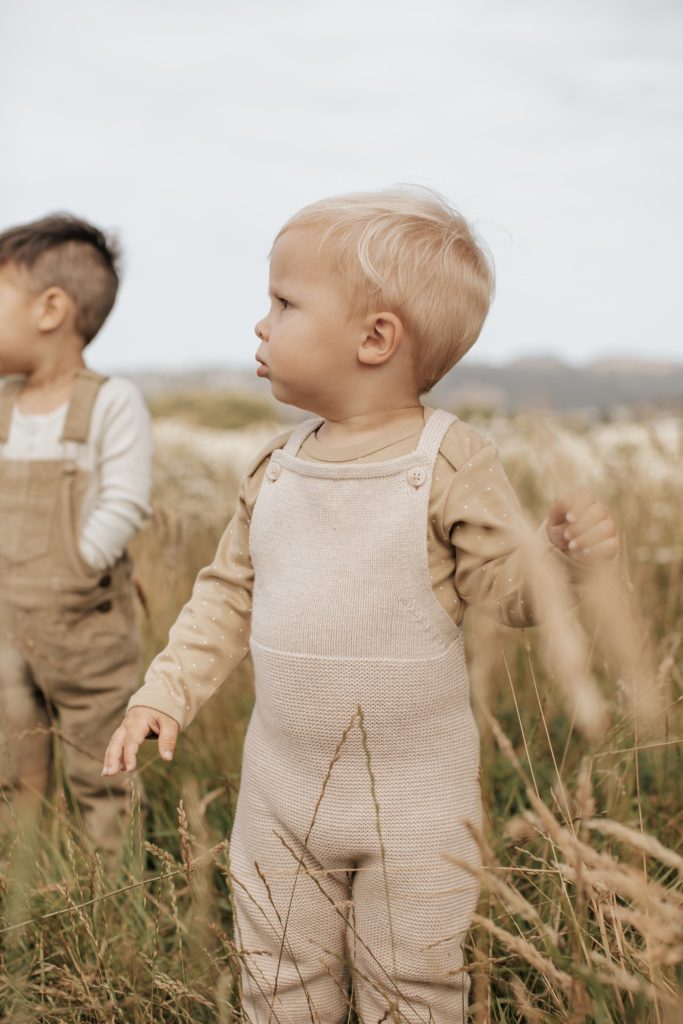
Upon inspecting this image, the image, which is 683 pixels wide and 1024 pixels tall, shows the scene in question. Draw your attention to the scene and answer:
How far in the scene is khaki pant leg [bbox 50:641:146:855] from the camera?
9.04 feet

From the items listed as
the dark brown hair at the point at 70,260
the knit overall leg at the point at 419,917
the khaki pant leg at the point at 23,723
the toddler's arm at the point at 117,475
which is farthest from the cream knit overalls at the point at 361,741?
the dark brown hair at the point at 70,260

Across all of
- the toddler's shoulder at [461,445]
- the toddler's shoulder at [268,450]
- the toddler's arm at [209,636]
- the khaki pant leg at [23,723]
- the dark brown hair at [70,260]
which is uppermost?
the dark brown hair at [70,260]

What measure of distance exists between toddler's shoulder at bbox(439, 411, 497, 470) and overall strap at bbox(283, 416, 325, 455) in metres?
0.28

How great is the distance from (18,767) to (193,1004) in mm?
1159

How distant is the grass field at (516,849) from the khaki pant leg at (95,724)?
0.27 ft

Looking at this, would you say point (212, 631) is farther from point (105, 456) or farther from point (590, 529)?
point (105, 456)

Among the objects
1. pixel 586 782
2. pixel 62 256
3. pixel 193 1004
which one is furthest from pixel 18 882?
pixel 62 256

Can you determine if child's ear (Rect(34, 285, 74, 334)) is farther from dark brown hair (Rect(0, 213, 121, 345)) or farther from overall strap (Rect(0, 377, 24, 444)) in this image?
overall strap (Rect(0, 377, 24, 444))

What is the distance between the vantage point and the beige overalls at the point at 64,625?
8.86 feet

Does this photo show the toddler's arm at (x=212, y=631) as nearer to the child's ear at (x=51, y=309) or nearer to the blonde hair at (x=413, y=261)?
the blonde hair at (x=413, y=261)

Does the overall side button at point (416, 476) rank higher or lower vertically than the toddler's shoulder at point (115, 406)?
higher

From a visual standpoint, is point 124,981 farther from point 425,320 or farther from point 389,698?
point 425,320

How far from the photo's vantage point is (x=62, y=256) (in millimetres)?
2824

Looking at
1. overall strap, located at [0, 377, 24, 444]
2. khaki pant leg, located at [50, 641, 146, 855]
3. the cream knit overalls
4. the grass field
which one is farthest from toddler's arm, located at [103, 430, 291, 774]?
overall strap, located at [0, 377, 24, 444]
